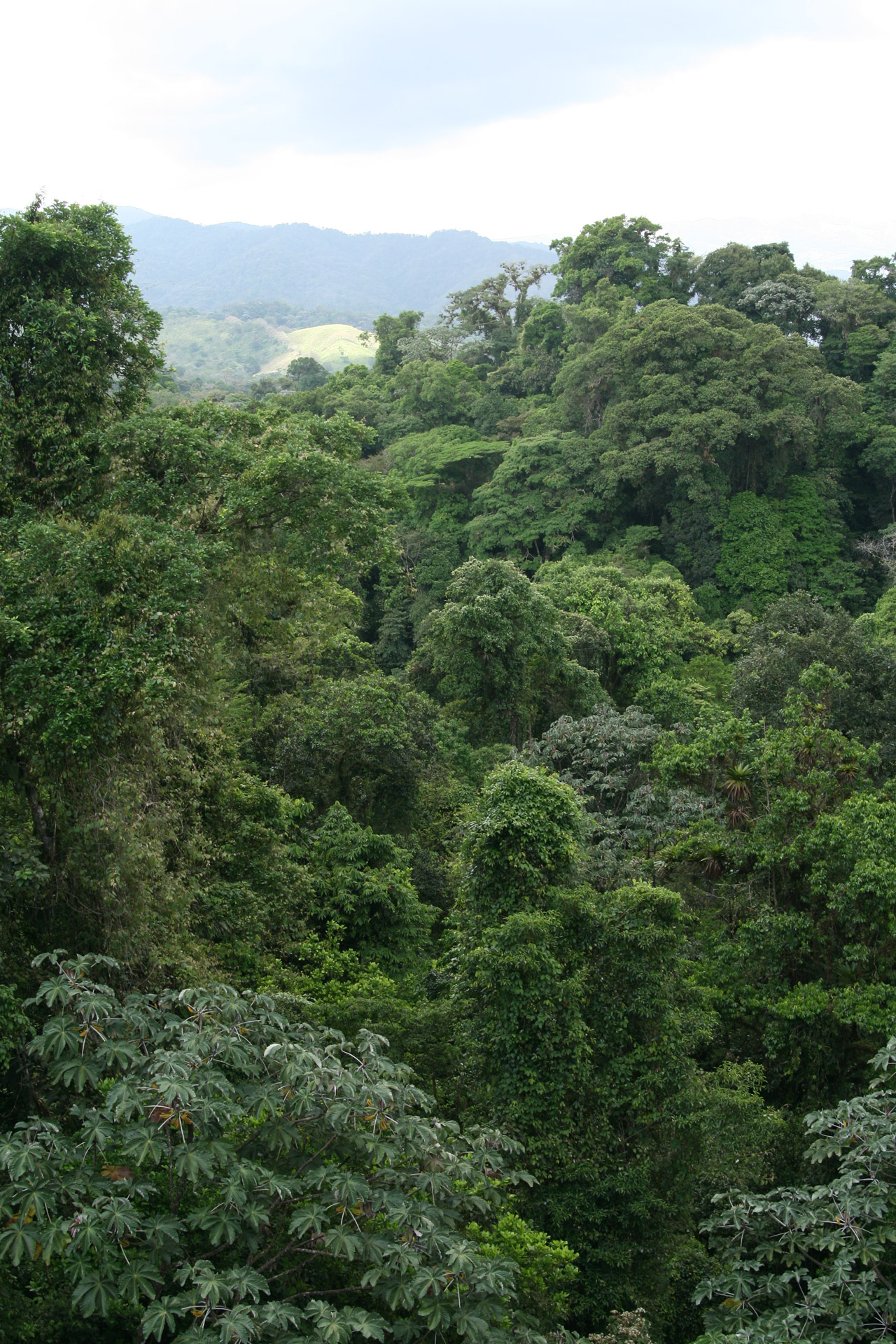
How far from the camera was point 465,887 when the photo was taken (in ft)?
29.9

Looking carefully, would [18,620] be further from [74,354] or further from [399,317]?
[399,317]

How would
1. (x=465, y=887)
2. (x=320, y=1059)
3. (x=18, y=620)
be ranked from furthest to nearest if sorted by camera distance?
(x=465, y=887), (x=18, y=620), (x=320, y=1059)

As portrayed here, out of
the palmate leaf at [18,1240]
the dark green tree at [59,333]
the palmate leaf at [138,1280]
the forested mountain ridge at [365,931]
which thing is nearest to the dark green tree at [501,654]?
the forested mountain ridge at [365,931]

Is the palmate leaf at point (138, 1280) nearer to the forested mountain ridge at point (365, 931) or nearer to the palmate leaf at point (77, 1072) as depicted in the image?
the forested mountain ridge at point (365, 931)

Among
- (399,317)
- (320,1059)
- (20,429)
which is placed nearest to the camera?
(320,1059)

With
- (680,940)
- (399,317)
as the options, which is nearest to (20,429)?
(680,940)

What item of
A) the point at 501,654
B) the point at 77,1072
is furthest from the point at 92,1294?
the point at 501,654

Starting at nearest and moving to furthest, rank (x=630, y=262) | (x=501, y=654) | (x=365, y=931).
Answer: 1. (x=365, y=931)
2. (x=501, y=654)
3. (x=630, y=262)

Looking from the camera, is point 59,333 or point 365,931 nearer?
point 59,333

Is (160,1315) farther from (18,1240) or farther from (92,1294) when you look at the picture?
(18,1240)

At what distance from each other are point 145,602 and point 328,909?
5284 millimetres

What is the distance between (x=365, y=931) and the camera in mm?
11297

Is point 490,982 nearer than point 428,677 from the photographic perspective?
Yes

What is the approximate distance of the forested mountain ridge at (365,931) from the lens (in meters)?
4.05
